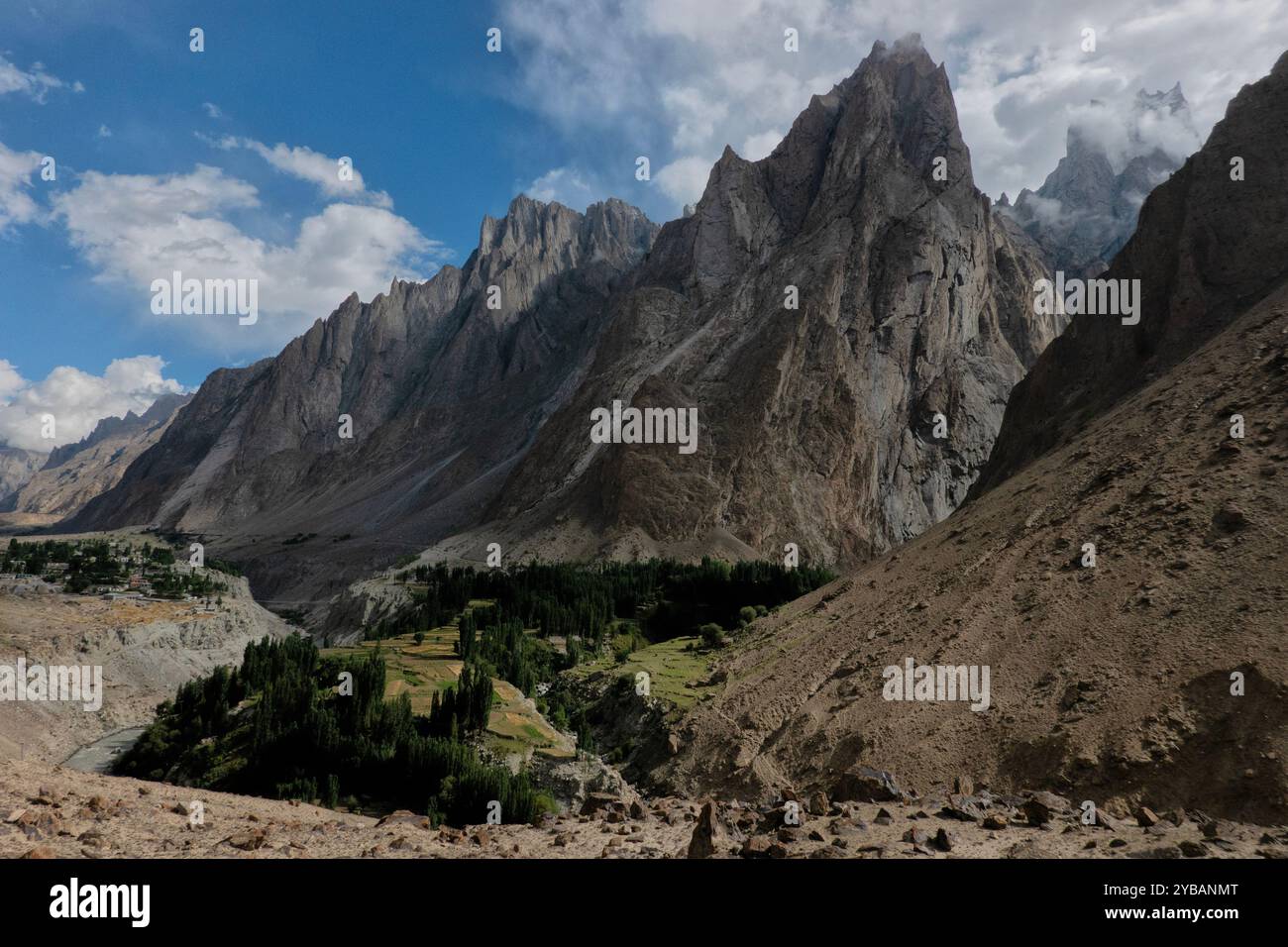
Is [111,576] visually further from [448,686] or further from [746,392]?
[746,392]

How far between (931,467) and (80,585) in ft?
280

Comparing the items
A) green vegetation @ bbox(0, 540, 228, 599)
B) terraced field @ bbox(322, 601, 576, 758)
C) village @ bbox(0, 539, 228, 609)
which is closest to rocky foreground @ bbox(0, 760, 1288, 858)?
terraced field @ bbox(322, 601, 576, 758)

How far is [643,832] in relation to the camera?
1152cm

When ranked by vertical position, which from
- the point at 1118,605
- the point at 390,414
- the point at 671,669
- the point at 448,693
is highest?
the point at 390,414

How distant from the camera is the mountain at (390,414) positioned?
114062 millimetres

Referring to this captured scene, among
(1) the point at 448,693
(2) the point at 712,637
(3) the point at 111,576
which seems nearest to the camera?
(1) the point at 448,693

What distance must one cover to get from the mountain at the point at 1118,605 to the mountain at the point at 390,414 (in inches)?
3070

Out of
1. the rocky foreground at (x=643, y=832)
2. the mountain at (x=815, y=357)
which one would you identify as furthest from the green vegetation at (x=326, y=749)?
the mountain at (x=815, y=357)

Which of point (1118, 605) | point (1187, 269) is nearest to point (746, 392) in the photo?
point (1187, 269)

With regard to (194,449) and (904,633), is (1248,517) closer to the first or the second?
(904,633)

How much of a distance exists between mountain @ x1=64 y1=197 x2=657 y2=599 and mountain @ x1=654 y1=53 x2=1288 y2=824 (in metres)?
78.0

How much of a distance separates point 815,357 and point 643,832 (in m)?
78.3
